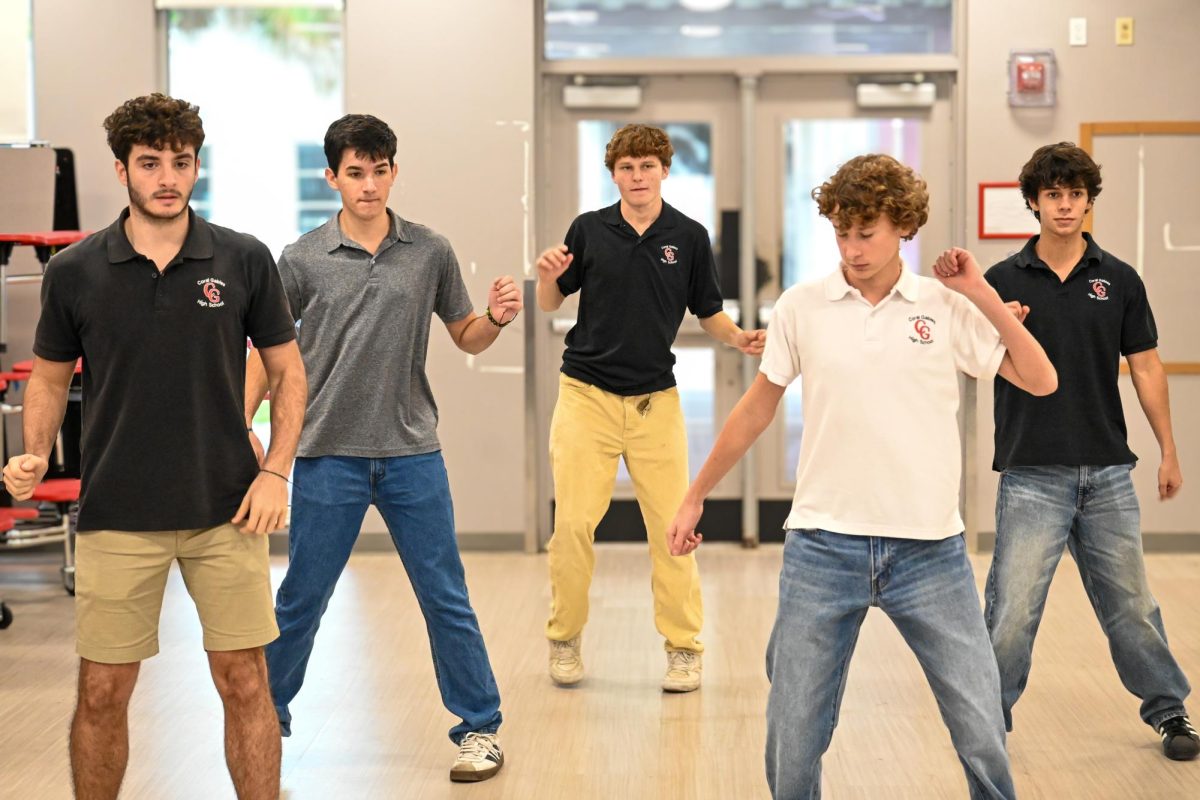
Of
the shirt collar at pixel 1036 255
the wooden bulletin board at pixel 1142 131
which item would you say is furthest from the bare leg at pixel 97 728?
the wooden bulletin board at pixel 1142 131

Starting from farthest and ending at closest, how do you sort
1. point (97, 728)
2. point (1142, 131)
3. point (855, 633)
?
point (1142, 131) → point (97, 728) → point (855, 633)

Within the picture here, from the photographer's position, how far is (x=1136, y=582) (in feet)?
11.1

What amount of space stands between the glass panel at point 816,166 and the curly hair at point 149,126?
4.32 meters

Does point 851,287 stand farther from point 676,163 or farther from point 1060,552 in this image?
point 676,163

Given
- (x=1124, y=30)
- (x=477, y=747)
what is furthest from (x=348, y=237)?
(x=1124, y=30)

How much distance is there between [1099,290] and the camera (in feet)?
11.0

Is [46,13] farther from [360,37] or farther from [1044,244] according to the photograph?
[1044,244]

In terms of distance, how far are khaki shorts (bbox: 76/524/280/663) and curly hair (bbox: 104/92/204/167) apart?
28.1 inches

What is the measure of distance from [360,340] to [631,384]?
41.1 inches

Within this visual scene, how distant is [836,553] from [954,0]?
462 centimetres

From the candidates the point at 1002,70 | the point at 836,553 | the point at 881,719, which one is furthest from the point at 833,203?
the point at 1002,70

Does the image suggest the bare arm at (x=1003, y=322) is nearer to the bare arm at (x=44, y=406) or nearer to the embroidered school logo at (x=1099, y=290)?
the embroidered school logo at (x=1099, y=290)

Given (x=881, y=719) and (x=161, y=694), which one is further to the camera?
(x=161, y=694)

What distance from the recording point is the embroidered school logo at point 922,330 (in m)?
2.46
